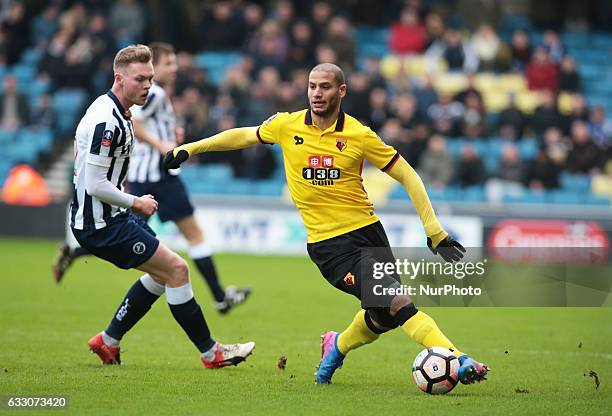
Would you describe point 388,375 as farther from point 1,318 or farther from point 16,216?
point 16,216

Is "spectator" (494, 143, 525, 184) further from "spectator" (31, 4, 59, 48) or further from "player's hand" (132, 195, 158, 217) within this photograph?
"player's hand" (132, 195, 158, 217)

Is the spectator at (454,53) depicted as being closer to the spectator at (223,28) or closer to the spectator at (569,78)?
the spectator at (569,78)

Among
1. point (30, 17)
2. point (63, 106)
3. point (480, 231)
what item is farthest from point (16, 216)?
point (480, 231)

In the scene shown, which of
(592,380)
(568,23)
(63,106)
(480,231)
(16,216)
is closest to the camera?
(592,380)

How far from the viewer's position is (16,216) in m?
19.8

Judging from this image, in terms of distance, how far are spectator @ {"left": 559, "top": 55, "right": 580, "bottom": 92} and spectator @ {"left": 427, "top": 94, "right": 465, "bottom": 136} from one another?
2479 millimetres

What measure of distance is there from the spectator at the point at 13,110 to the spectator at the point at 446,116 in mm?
8198

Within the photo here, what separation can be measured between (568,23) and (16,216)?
12.9 meters

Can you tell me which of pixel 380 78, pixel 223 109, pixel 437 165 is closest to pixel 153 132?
pixel 437 165

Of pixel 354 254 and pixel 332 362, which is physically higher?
pixel 354 254

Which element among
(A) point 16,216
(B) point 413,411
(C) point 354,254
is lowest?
(A) point 16,216

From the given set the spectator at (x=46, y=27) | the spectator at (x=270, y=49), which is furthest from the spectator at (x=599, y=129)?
the spectator at (x=46, y=27)

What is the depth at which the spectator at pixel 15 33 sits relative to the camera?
23594mm

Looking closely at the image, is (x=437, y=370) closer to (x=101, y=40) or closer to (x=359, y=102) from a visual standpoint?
(x=359, y=102)
